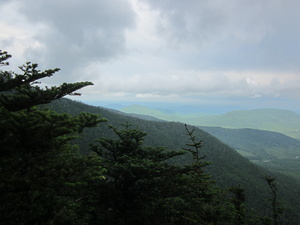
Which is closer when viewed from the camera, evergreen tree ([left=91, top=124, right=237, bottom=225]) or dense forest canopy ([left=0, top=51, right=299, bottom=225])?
dense forest canopy ([left=0, top=51, right=299, bottom=225])

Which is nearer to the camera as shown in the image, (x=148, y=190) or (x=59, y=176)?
(x=59, y=176)

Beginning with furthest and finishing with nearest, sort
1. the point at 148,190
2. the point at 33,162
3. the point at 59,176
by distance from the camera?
the point at 148,190, the point at 33,162, the point at 59,176

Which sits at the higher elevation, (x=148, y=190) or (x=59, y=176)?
(x=59, y=176)

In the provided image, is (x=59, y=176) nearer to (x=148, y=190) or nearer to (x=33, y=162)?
(x=33, y=162)

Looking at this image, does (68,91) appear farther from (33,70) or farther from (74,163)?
(74,163)

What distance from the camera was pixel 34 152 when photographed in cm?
989

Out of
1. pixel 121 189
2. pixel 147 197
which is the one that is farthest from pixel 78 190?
pixel 147 197

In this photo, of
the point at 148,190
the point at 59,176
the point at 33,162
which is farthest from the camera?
the point at 148,190

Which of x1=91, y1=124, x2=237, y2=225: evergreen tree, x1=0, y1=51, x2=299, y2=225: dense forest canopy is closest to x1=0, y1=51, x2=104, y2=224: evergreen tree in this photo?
x1=0, y1=51, x2=299, y2=225: dense forest canopy

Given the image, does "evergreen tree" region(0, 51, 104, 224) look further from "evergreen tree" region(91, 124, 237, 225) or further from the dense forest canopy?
"evergreen tree" region(91, 124, 237, 225)

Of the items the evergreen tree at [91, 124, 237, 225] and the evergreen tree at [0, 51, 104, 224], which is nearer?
the evergreen tree at [0, 51, 104, 224]

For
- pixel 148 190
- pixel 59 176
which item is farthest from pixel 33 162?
pixel 148 190

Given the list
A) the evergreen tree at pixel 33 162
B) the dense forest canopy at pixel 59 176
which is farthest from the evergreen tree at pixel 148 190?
the evergreen tree at pixel 33 162

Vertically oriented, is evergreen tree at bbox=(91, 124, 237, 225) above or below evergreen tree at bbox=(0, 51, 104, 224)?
below
